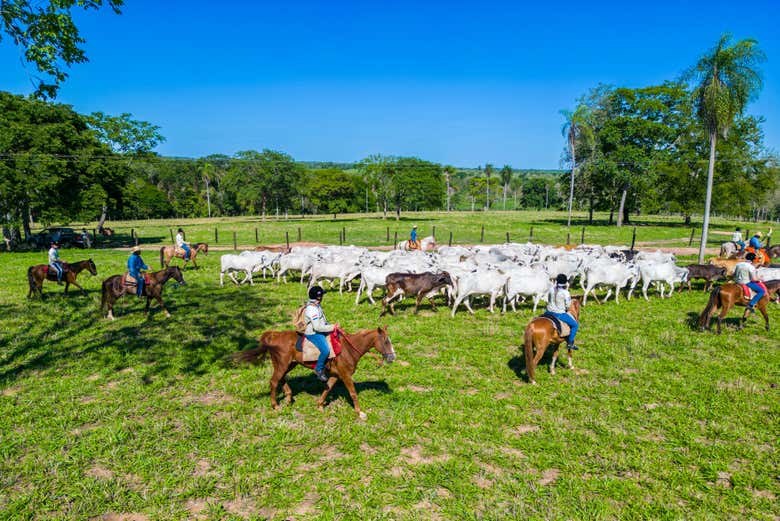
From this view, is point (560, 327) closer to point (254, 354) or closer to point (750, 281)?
point (254, 354)


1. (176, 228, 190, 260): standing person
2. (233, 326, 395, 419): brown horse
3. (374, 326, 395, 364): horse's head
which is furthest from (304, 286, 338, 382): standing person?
(176, 228, 190, 260): standing person

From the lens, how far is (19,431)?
280 inches

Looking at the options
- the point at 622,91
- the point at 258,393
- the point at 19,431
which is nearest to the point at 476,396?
the point at 258,393

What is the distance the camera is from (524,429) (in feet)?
23.7

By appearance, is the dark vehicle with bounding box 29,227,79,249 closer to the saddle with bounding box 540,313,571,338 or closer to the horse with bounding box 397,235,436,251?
the horse with bounding box 397,235,436,251

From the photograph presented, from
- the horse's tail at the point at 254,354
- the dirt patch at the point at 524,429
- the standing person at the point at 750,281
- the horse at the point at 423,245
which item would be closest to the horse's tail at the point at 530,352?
the dirt patch at the point at 524,429

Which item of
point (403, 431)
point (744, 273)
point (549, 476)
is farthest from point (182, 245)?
point (744, 273)

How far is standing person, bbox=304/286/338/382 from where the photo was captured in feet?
23.9

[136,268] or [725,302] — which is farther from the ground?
[136,268]

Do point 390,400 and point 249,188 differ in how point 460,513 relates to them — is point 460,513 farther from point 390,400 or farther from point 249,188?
point 249,188

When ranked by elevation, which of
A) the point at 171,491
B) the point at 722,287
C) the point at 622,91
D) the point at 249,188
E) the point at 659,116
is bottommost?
the point at 171,491

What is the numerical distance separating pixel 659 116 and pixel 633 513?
59118 mm

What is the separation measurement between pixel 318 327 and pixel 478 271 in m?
8.84

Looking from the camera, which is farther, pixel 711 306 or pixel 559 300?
pixel 711 306
